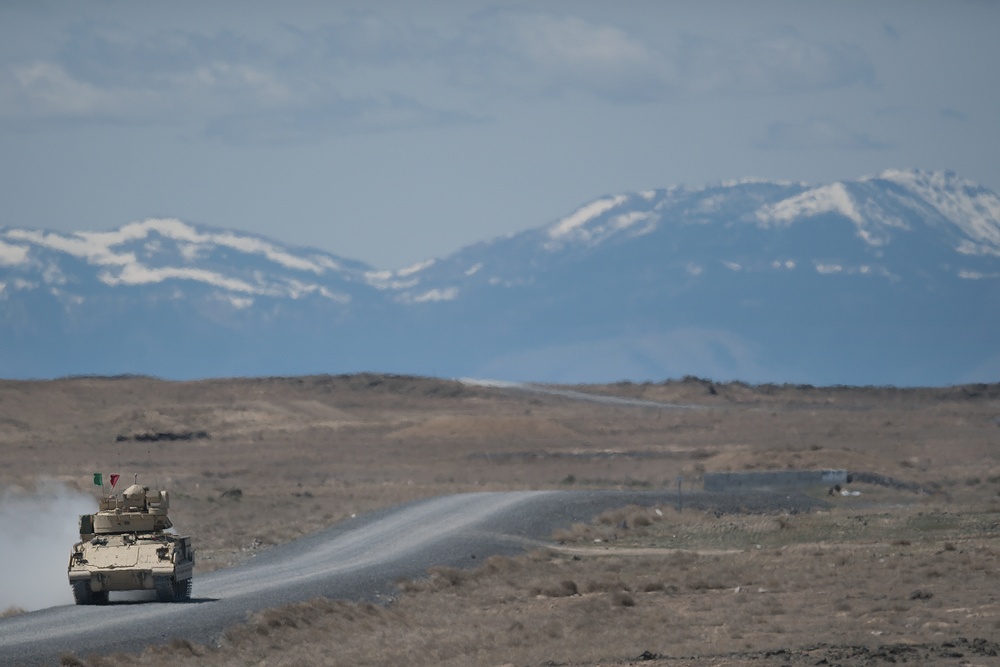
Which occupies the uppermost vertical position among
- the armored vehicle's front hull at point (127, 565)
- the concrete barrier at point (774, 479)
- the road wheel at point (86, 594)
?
the concrete barrier at point (774, 479)

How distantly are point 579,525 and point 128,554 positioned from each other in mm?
20084

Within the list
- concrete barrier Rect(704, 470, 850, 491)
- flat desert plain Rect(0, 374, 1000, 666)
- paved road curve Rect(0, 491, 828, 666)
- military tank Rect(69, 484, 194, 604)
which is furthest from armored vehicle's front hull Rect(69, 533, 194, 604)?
concrete barrier Rect(704, 470, 850, 491)

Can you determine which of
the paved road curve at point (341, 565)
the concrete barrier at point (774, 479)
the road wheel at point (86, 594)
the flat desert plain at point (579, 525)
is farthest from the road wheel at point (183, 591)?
the concrete barrier at point (774, 479)

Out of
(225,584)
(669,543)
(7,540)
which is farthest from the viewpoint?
(669,543)

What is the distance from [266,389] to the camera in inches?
5487

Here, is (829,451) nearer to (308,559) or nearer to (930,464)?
(930,464)

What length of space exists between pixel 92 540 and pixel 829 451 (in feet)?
156

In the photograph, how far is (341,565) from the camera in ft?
123

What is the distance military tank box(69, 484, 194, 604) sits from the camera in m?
29.4

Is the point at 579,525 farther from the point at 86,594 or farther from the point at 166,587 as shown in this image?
the point at 86,594

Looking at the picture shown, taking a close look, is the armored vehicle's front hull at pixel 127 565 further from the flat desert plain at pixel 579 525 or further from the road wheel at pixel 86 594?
the flat desert plain at pixel 579 525

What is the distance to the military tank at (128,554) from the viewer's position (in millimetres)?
29422

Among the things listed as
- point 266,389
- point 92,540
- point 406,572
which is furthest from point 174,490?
point 266,389

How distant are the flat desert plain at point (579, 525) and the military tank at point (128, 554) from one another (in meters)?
2.89
